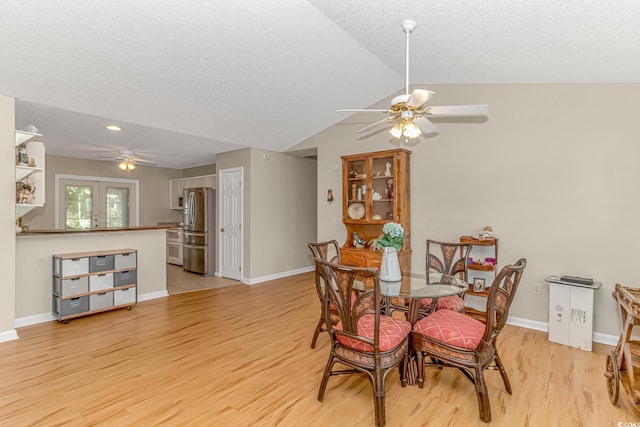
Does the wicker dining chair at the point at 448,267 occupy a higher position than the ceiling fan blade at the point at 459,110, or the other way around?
the ceiling fan blade at the point at 459,110

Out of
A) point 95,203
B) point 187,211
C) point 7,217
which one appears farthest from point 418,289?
point 95,203

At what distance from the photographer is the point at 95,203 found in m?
7.12

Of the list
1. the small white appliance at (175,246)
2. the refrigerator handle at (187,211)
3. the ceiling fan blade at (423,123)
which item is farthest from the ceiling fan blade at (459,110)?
the small white appliance at (175,246)

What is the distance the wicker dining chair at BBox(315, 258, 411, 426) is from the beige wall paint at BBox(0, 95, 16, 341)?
10.7 feet

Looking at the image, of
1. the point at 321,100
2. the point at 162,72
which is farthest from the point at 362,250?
the point at 162,72

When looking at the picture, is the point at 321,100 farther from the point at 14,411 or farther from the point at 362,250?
the point at 14,411

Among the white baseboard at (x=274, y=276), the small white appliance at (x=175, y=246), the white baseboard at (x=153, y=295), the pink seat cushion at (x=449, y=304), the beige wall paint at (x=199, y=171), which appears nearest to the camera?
the pink seat cushion at (x=449, y=304)

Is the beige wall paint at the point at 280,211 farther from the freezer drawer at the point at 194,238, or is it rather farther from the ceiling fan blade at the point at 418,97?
the ceiling fan blade at the point at 418,97

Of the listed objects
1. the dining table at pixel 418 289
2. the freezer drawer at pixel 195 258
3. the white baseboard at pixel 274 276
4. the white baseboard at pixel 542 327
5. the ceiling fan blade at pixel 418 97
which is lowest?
the white baseboard at pixel 542 327

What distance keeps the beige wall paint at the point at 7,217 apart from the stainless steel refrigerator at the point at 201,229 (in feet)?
10.3

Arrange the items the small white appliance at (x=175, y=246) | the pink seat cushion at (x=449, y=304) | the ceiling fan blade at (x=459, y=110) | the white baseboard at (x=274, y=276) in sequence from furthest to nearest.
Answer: the small white appliance at (x=175, y=246), the white baseboard at (x=274, y=276), the pink seat cushion at (x=449, y=304), the ceiling fan blade at (x=459, y=110)

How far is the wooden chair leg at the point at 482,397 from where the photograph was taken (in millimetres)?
2043

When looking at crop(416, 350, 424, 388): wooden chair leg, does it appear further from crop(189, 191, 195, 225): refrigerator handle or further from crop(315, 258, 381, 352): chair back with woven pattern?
crop(189, 191, 195, 225): refrigerator handle

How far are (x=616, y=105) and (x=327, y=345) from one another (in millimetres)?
3748
